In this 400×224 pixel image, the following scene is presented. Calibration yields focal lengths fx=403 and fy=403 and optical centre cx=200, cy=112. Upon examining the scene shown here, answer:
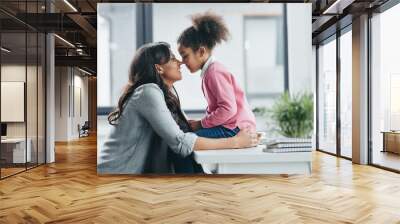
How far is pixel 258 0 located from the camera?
26.0 feet

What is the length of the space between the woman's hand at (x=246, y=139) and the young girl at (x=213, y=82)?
69 millimetres

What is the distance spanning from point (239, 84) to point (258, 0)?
248 cm

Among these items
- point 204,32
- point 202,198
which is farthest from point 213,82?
point 202,198

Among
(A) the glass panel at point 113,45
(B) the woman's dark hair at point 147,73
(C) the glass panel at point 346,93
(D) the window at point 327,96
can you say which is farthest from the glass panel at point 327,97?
(A) the glass panel at point 113,45

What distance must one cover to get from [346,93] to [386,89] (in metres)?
1.65

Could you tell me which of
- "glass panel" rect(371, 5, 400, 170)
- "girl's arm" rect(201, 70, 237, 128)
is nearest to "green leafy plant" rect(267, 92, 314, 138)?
"girl's arm" rect(201, 70, 237, 128)

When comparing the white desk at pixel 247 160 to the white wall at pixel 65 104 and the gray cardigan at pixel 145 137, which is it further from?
the white wall at pixel 65 104

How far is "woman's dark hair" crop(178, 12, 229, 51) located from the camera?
6.28m

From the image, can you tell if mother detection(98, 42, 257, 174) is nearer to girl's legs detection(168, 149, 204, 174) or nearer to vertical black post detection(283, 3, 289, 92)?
girl's legs detection(168, 149, 204, 174)

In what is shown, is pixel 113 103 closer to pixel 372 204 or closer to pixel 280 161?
pixel 280 161

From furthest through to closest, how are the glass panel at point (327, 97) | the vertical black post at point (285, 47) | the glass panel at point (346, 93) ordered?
1. the glass panel at point (327, 97)
2. the glass panel at point (346, 93)
3. the vertical black post at point (285, 47)

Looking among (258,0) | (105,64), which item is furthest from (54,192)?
(258,0)

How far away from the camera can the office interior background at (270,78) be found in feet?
20.5

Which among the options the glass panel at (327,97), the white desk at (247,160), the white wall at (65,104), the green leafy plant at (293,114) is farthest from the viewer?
the white wall at (65,104)
